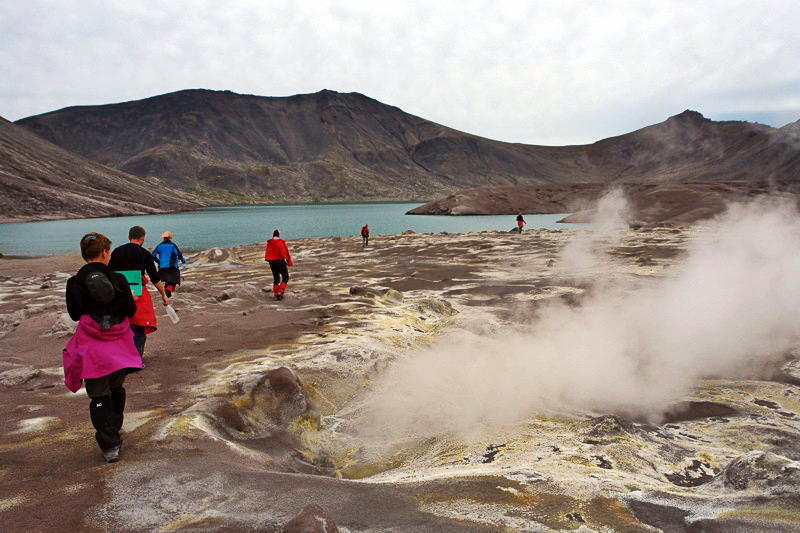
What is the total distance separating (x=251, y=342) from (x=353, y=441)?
4176 millimetres

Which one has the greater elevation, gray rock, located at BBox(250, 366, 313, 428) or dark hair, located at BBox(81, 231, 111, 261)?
dark hair, located at BBox(81, 231, 111, 261)

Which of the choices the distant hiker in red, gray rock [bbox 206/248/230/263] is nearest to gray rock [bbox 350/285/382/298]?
the distant hiker in red

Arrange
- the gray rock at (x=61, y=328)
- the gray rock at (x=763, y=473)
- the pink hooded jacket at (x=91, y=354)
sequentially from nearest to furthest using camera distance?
1. the gray rock at (x=763, y=473)
2. the pink hooded jacket at (x=91, y=354)
3. the gray rock at (x=61, y=328)

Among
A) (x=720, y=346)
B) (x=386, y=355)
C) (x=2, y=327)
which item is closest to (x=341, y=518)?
(x=386, y=355)

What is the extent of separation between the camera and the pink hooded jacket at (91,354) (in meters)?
4.28

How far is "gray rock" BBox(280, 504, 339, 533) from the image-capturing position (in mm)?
3049

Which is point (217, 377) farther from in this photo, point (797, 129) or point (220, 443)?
point (797, 129)

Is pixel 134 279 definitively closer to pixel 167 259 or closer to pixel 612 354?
pixel 167 259

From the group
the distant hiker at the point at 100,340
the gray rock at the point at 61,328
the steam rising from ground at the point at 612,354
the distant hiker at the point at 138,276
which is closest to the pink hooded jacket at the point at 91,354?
the distant hiker at the point at 100,340

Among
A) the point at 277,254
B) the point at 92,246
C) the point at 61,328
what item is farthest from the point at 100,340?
the point at 277,254

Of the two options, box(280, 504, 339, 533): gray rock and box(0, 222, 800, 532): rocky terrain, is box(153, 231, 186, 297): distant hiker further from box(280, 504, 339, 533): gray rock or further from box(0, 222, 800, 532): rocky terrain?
box(280, 504, 339, 533): gray rock

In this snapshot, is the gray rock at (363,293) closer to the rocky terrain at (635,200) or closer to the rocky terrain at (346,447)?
the rocky terrain at (346,447)

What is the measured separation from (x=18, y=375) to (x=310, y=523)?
21.6 feet

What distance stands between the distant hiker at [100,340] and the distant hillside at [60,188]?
114 meters
